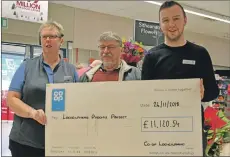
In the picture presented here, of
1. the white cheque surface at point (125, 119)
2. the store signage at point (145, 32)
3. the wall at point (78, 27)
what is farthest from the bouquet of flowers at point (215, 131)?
the wall at point (78, 27)

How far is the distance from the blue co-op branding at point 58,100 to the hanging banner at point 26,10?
3734 mm

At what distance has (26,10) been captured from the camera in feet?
16.6

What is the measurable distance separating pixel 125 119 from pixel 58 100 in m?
0.32

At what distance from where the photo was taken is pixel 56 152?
146cm

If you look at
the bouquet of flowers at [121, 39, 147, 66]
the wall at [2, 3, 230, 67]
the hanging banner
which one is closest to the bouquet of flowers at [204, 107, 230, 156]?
the bouquet of flowers at [121, 39, 147, 66]

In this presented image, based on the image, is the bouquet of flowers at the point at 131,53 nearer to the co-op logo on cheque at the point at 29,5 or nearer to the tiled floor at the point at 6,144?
the tiled floor at the point at 6,144

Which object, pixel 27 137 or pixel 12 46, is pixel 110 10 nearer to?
pixel 12 46

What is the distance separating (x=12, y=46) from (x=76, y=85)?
6.64m

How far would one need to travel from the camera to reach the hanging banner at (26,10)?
4.92 metres

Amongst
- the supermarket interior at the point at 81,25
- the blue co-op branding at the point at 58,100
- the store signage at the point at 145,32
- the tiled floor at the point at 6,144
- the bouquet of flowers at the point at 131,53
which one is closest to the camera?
the blue co-op branding at the point at 58,100

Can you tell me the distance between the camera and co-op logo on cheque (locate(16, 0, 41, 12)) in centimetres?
494

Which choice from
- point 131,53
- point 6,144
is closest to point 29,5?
point 6,144

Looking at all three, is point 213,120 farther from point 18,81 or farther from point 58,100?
point 18,81

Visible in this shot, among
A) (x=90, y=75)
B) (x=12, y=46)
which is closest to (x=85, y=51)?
(x=12, y=46)
